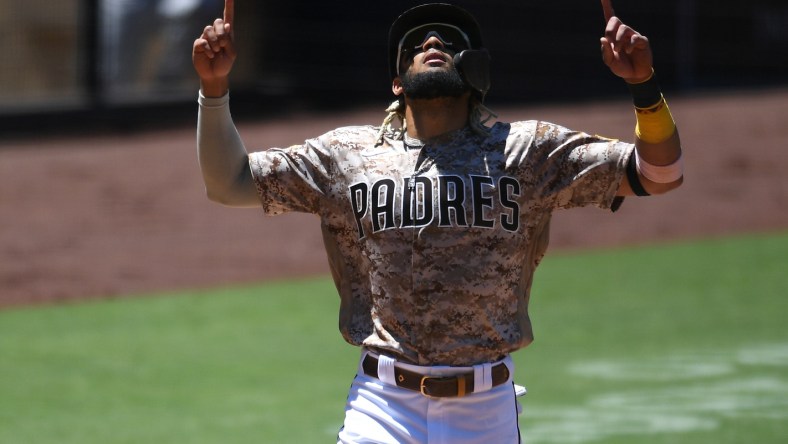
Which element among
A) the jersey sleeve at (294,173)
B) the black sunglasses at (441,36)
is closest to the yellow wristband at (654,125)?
the black sunglasses at (441,36)

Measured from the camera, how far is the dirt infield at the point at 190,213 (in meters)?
11.9

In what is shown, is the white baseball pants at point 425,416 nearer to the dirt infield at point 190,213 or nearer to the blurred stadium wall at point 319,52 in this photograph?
the dirt infield at point 190,213

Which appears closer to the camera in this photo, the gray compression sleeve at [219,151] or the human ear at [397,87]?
the gray compression sleeve at [219,151]

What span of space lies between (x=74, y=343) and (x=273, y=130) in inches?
345

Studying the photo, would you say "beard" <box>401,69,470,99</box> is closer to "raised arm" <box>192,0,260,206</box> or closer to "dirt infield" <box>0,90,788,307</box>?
"raised arm" <box>192,0,260,206</box>

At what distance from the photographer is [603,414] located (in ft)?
24.1

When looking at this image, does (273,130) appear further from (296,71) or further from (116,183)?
(116,183)

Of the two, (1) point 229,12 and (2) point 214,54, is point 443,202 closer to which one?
(2) point 214,54

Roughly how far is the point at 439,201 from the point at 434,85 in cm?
36

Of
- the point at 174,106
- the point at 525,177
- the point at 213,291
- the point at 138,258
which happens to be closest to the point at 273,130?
the point at 174,106

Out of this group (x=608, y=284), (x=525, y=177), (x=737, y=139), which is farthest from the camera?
(x=737, y=139)

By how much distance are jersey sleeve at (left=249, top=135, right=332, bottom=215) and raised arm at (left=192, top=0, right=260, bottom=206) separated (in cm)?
4

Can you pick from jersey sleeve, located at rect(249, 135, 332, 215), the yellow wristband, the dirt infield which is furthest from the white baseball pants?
the dirt infield

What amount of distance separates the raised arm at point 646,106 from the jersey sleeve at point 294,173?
3.12 ft
